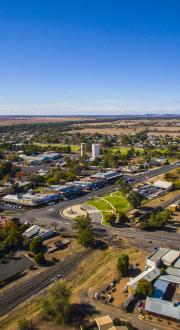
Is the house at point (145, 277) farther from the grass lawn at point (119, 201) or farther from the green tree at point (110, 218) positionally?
the grass lawn at point (119, 201)

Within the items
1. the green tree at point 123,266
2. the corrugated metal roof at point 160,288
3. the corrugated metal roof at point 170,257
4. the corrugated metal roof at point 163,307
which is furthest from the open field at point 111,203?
the corrugated metal roof at point 163,307

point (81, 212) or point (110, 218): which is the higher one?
point (110, 218)

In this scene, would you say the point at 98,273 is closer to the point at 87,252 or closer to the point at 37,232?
the point at 87,252

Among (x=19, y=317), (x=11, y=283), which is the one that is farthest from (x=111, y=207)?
(x=19, y=317)

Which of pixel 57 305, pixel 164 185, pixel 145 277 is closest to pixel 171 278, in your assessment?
pixel 145 277

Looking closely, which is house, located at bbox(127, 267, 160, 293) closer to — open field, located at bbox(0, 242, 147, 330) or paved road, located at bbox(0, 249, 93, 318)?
open field, located at bbox(0, 242, 147, 330)

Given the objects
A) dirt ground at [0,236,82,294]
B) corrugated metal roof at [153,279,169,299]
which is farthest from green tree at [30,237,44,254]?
corrugated metal roof at [153,279,169,299]

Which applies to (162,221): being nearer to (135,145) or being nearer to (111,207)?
(111,207)
